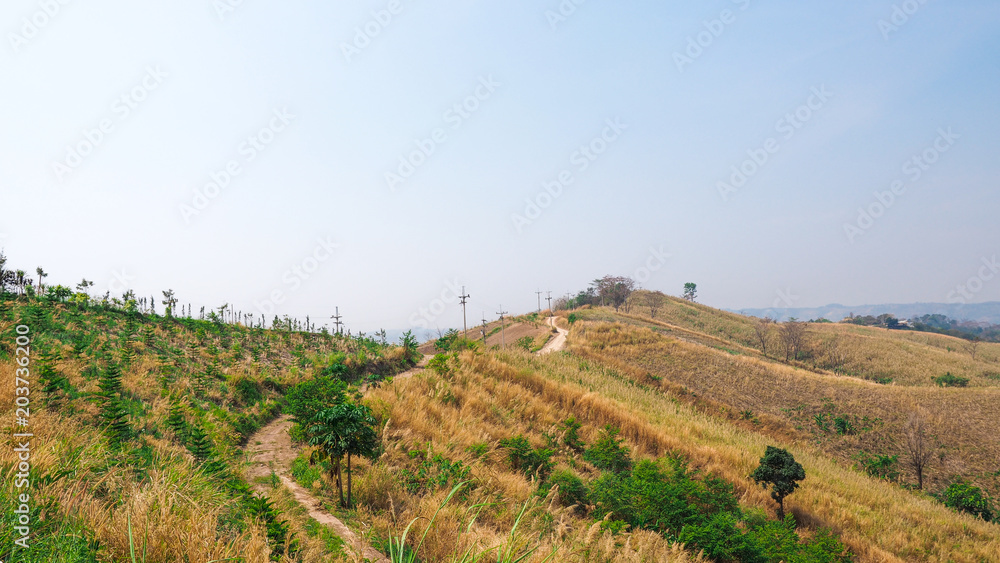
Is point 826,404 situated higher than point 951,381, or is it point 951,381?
point 826,404

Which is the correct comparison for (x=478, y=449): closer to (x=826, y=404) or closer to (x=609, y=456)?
(x=609, y=456)

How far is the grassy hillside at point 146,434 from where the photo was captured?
131 inches

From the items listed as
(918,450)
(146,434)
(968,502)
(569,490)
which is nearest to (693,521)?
(569,490)

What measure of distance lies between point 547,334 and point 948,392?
3612 centimetres

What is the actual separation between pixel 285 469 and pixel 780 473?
50.0 ft

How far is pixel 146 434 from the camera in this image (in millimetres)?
8859

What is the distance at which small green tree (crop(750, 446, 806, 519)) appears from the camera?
14.0 meters

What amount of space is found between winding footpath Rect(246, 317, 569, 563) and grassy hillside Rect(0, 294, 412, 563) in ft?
1.34

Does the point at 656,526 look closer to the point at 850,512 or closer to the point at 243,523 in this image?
the point at 243,523

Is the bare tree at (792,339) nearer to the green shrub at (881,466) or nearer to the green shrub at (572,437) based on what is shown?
the green shrub at (881,466)

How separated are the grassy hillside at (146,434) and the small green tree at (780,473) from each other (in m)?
14.8

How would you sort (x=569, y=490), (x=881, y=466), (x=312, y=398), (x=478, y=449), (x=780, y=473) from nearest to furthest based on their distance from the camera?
(x=569, y=490) → (x=478, y=449) → (x=312, y=398) → (x=780, y=473) → (x=881, y=466)

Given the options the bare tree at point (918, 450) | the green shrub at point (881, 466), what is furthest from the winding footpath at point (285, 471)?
the bare tree at point (918, 450)

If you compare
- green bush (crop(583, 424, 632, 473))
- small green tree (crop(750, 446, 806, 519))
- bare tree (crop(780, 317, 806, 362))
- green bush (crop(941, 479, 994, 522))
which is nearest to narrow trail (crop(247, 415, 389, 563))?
green bush (crop(583, 424, 632, 473))
